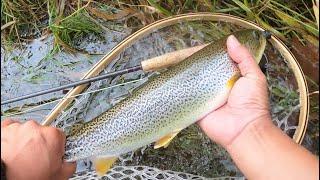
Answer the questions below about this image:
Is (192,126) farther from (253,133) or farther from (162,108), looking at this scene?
(253,133)

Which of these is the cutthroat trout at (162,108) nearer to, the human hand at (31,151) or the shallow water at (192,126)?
the human hand at (31,151)

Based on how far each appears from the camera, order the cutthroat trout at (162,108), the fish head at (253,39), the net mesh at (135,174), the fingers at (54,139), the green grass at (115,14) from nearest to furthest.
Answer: the fingers at (54,139) < the cutthroat trout at (162,108) < the fish head at (253,39) < the net mesh at (135,174) < the green grass at (115,14)

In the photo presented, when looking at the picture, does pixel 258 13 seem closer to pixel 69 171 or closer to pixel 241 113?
pixel 241 113

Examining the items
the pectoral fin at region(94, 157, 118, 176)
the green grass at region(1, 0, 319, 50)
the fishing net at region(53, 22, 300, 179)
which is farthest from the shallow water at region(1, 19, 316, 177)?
the pectoral fin at region(94, 157, 118, 176)

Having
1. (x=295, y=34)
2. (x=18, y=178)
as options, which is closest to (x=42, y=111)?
(x=18, y=178)

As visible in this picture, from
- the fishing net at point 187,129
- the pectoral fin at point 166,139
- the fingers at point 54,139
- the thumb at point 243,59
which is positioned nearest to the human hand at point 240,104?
the thumb at point 243,59

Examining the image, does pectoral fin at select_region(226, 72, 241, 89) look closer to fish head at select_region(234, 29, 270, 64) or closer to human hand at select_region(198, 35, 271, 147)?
human hand at select_region(198, 35, 271, 147)
